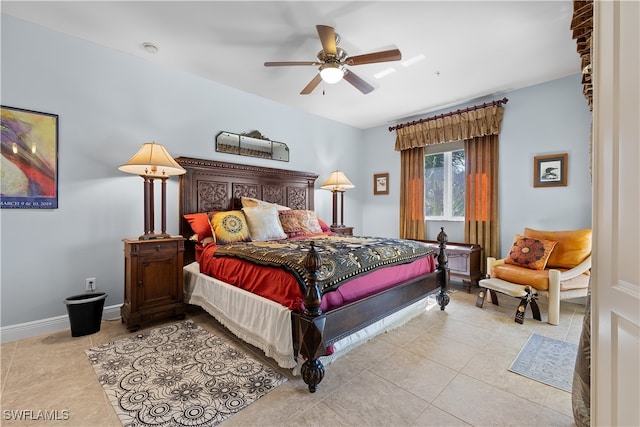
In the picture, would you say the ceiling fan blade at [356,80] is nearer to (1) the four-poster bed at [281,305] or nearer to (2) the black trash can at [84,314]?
(1) the four-poster bed at [281,305]

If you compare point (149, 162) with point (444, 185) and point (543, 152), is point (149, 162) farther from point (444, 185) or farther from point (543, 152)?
point (543, 152)

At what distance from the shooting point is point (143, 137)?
3150 mm

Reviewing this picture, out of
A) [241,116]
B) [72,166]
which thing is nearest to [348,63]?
[241,116]

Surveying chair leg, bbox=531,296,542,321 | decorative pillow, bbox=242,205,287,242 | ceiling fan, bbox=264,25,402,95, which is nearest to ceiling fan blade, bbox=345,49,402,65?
ceiling fan, bbox=264,25,402,95

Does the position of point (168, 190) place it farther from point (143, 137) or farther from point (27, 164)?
point (27, 164)

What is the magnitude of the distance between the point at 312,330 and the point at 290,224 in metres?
2.06

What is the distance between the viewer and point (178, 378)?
189cm

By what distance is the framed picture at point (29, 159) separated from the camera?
243 cm

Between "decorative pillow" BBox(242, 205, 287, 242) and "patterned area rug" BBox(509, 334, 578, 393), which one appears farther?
"decorative pillow" BBox(242, 205, 287, 242)

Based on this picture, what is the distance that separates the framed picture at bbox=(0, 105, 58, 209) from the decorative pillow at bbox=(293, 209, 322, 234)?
2548 millimetres

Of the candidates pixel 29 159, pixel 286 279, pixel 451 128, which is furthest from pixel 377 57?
pixel 29 159

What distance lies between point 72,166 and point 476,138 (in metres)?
5.11

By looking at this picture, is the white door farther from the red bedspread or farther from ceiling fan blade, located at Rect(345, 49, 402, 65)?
ceiling fan blade, located at Rect(345, 49, 402, 65)

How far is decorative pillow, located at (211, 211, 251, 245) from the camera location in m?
2.98
